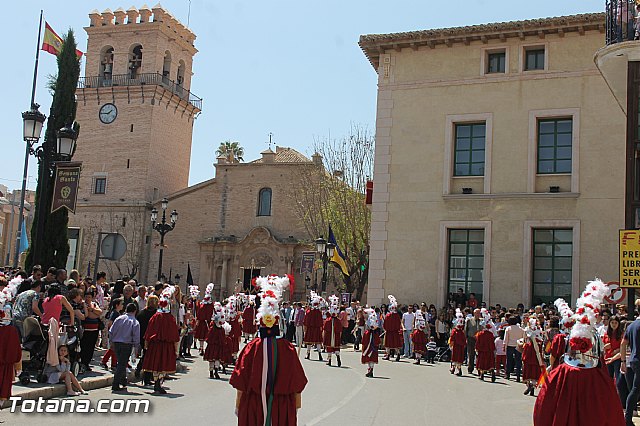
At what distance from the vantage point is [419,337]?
25203 mm

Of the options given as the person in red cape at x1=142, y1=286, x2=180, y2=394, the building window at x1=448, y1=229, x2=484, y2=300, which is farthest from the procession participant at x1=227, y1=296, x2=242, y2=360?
the building window at x1=448, y1=229, x2=484, y2=300

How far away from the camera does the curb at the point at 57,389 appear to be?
11.6 meters

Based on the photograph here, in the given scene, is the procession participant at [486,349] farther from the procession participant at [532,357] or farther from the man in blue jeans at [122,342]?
the man in blue jeans at [122,342]

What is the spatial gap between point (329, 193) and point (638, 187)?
27329 mm

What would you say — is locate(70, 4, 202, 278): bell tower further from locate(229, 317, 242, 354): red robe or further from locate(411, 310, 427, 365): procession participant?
Result: locate(229, 317, 242, 354): red robe

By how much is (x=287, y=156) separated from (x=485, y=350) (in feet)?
144

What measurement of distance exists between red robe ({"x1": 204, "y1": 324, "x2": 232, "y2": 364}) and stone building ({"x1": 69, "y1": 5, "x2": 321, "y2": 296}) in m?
40.7

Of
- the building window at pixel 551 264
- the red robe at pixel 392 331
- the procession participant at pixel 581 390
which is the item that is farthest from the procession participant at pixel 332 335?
the procession participant at pixel 581 390

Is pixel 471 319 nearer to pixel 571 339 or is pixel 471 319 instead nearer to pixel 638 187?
pixel 638 187

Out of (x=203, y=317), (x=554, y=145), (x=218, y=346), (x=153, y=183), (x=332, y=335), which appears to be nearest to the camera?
(x=218, y=346)

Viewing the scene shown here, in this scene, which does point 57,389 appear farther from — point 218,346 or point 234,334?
point 234,334

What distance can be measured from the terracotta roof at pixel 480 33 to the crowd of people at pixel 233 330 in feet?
33.8

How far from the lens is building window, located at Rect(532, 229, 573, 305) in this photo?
91.9 feet

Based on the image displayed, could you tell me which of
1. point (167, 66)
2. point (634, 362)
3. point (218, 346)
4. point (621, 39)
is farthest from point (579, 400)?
point (167, 66)
